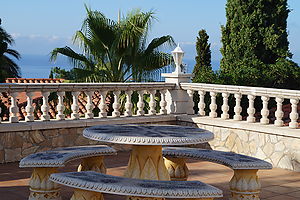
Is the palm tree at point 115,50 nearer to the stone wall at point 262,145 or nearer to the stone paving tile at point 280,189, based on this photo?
the stone wall at point 262,145

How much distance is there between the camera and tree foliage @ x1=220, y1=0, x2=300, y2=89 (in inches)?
615

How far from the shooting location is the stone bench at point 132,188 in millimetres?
5535

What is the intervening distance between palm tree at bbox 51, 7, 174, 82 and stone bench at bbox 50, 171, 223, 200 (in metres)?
7.47

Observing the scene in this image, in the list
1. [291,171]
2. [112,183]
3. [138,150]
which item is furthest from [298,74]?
[112,183]

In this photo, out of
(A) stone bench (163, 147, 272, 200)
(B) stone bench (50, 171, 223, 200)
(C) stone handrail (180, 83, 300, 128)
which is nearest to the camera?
(B) stone bench (50, 171, 223, 200)

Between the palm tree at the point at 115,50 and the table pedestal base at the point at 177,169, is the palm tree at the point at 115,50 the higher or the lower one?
the higher one

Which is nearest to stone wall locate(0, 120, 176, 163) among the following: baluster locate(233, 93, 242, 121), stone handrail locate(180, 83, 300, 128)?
stone handrail locate(180, 83, 300, 128)

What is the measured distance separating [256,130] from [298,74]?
5.93m

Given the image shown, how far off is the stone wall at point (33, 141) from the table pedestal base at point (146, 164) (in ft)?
12.3

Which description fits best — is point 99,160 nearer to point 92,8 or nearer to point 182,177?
point 182,177

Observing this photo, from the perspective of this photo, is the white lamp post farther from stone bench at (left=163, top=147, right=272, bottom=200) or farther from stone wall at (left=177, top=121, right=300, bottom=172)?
stone bench at (left=163, top=147, right=272, bottom=200)

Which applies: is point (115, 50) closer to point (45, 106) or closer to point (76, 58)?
point (76, 58)

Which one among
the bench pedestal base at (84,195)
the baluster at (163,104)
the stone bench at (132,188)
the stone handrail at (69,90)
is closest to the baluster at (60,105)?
the stone handrail at (69,90)

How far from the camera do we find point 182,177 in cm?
818
